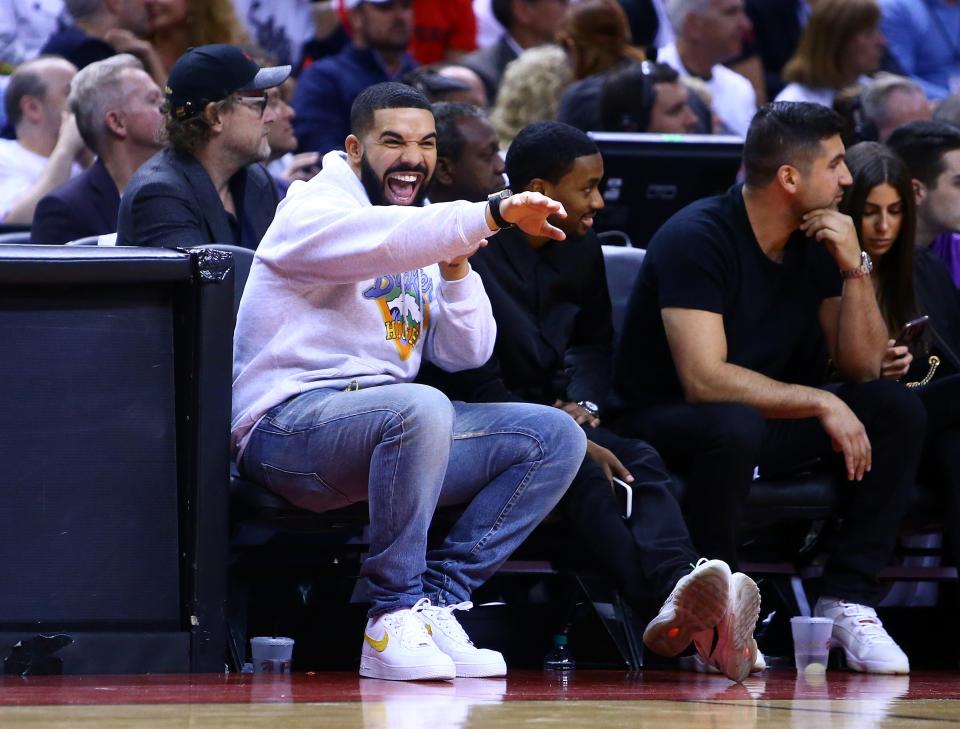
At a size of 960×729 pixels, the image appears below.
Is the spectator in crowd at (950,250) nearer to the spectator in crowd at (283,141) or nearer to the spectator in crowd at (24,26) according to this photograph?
the spectator in crowd at (283,141)

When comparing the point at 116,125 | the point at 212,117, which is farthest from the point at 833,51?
the point at 212,117

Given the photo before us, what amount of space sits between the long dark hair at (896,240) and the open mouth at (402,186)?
Result: 1.49 meters

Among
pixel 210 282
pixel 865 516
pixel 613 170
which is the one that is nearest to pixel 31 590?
pixel 210 282

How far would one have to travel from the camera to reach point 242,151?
429cm

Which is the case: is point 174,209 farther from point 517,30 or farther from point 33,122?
point 517,30

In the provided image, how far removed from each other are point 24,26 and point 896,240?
3863mm

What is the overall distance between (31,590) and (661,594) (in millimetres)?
1354

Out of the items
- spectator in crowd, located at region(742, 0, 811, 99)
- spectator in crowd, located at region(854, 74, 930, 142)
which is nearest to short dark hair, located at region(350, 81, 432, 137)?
spectator in crowd, located at region(854, 74, 930, 142)

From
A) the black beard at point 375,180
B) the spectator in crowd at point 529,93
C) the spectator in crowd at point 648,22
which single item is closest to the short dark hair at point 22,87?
the spectator in crowd at point 529,93

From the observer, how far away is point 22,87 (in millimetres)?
5930

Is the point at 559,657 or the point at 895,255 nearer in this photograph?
the point at 559,657

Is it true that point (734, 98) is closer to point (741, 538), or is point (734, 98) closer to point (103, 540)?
point (741, 538)

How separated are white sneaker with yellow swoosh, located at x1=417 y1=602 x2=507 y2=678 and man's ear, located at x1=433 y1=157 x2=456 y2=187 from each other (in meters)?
1.52

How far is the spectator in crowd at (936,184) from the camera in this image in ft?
16.4
